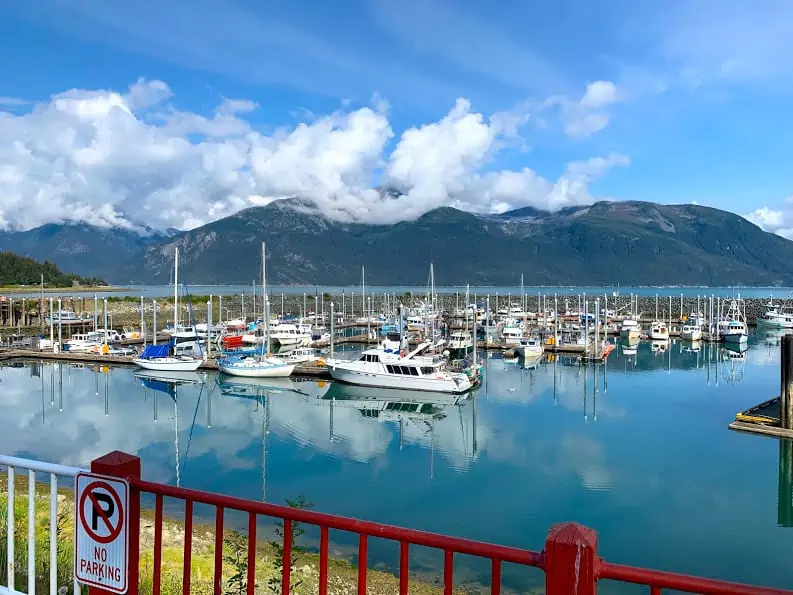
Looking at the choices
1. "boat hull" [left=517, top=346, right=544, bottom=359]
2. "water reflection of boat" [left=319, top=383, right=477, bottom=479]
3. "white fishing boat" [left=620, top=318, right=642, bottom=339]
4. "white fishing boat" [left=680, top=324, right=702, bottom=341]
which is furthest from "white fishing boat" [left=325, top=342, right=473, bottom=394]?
"white fishing boat" [left=680, top=324, right=702, bottom=341]

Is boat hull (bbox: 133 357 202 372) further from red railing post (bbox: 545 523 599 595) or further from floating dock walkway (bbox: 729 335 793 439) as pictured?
red railing post (bbox: 545 523 599 595)

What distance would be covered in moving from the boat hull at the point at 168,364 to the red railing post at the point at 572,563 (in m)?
42.3

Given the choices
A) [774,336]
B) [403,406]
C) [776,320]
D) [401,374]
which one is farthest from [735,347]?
[403,406]

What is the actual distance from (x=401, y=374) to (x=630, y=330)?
4176 centimetres

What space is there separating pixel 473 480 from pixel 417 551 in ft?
20.2

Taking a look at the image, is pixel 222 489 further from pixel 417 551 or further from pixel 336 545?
pixel 417 551

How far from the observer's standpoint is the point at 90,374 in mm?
42156

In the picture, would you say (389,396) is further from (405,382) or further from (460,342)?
(460,342)

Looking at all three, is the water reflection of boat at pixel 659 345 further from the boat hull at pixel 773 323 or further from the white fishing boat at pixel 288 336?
the white fishing boat at pixel 288 336

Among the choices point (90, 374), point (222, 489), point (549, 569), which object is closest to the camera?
point (549, 569)

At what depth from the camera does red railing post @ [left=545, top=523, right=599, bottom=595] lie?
2547mm

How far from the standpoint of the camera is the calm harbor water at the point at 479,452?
16.3 metres

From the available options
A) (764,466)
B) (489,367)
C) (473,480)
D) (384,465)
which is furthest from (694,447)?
(489,367)

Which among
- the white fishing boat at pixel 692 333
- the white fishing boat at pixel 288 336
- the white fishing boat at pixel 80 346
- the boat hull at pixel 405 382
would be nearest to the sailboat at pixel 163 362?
the white fishing boat at pixel 80 346
